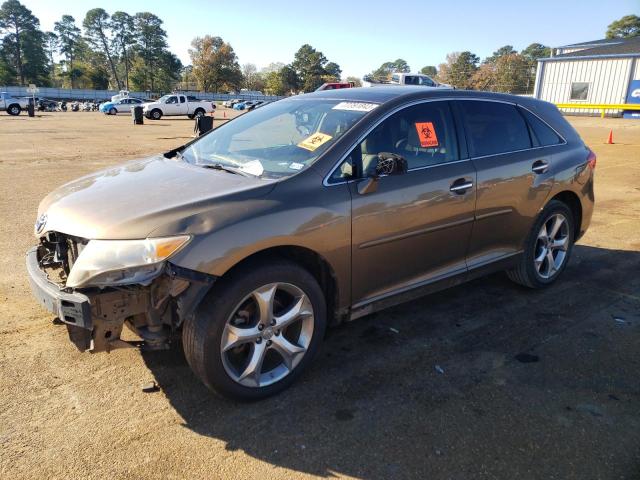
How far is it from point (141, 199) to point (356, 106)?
5.38ft

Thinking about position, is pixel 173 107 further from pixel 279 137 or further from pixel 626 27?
pixel 626 27

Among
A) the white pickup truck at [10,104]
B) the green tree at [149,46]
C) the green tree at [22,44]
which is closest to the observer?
the white pickup truck at [10,104]

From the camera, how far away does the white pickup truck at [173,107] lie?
37.1 meters

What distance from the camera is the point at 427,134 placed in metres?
3.62

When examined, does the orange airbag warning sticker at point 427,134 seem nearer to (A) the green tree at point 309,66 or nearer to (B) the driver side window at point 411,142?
(B) the driver side window at point 411,142

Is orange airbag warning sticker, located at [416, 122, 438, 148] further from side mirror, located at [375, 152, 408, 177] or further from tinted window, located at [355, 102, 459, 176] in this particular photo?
side mirror, located at [375, 152, 408, 177]

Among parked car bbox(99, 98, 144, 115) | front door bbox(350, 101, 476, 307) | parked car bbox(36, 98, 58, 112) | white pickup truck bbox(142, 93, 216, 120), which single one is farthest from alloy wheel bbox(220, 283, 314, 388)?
parked car bbox(36, 98, 58, 112)

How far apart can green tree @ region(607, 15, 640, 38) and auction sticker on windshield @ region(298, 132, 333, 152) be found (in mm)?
96889

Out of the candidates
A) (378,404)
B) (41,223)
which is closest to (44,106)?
(41,223)

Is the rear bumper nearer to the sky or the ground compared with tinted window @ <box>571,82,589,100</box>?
nearer to the ground

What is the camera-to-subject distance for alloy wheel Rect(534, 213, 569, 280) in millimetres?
4555

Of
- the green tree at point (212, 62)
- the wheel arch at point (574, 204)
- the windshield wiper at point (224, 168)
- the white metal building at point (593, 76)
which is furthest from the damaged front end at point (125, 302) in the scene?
the green tree at point (212, 62)

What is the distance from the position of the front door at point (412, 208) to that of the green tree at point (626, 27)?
96.2 metres

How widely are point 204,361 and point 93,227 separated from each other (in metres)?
0.93
